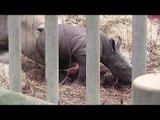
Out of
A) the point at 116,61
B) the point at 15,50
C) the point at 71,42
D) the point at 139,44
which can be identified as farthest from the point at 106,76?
the point at 139,44

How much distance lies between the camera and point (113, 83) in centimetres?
478

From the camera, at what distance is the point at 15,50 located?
79.4 inches

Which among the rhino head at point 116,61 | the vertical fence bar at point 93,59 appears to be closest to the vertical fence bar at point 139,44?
the vertical fence bar at point 93,59

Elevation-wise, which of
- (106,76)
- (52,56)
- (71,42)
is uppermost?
(71,42)

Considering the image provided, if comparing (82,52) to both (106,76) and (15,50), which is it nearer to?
(106,76)

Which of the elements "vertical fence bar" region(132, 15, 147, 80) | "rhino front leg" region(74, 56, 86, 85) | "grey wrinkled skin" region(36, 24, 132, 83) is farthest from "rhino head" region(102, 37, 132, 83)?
"vertical fence bar" region(132, 15, 147, 80)

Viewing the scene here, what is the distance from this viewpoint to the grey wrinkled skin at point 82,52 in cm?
489

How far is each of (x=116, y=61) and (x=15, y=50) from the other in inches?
121

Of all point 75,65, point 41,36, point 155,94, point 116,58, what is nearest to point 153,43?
point 116,58

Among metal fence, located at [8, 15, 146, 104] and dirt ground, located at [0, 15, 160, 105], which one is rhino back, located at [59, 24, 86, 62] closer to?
dirt ground, located at [0, 15, 160, 105]

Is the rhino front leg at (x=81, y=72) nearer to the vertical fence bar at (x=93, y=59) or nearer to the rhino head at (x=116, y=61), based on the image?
the rhino head at (x=116, y=61)

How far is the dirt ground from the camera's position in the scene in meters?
4.00
